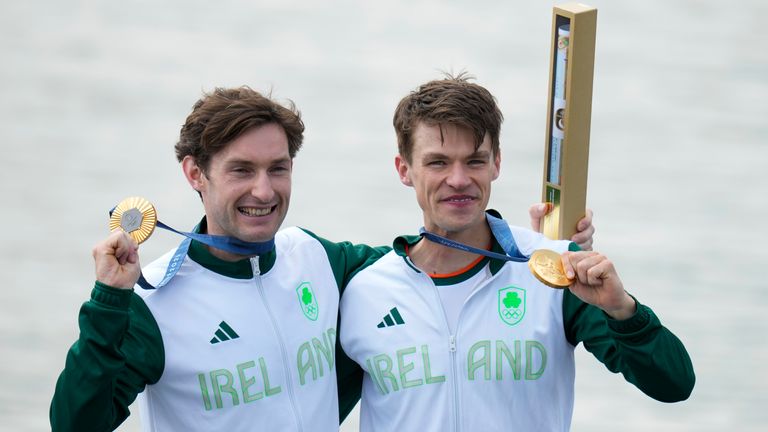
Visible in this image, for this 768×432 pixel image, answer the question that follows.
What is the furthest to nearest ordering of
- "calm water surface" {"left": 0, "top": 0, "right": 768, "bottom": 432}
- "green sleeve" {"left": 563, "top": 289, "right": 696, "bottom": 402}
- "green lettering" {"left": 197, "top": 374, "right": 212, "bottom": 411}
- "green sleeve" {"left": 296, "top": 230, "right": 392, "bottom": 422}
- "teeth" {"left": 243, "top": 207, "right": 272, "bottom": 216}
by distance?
"calm water surface" {"left": 0, "top": 0, "right": 768, "bottom": 432}
"green sleeve" {"left": 296, "top": 230, "right": 392, "bottom": 422}
"teeth" {"left": 243, "top": 207, "right": 272, "bottom": 216}
"green lettering" {"left": 197, "top": 374, "right": 212, "bottom": 411}
"green sleeve" {"left": 563, "top": 289, "right": 696, "bottom": 402}

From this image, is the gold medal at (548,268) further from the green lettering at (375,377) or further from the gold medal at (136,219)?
the gold medal at (136,219)

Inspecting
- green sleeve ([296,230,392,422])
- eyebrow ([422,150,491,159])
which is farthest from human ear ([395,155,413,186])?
green sleeve ([296,230,392,422])

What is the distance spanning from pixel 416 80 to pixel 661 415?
4.93m

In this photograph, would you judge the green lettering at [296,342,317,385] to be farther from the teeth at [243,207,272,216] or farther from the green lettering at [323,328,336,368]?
the teeth at [243,207,272,216]

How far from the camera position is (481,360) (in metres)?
5.29

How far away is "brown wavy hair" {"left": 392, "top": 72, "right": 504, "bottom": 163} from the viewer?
17.4 feet

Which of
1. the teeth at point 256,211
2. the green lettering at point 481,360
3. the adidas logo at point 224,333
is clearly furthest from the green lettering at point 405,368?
the teeth at point 256,211

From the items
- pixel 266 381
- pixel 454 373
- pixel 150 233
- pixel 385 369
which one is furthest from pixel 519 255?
pixel 150 233

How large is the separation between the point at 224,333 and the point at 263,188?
20.3 inches

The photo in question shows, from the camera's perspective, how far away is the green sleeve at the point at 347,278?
5582 millimetres

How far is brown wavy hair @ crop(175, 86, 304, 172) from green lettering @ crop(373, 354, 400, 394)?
795mm

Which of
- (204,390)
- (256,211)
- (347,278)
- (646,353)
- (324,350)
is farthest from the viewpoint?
(347,278)

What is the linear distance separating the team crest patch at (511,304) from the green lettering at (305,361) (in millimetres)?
676

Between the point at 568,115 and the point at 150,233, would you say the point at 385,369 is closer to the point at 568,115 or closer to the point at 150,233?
the point at 150,233
